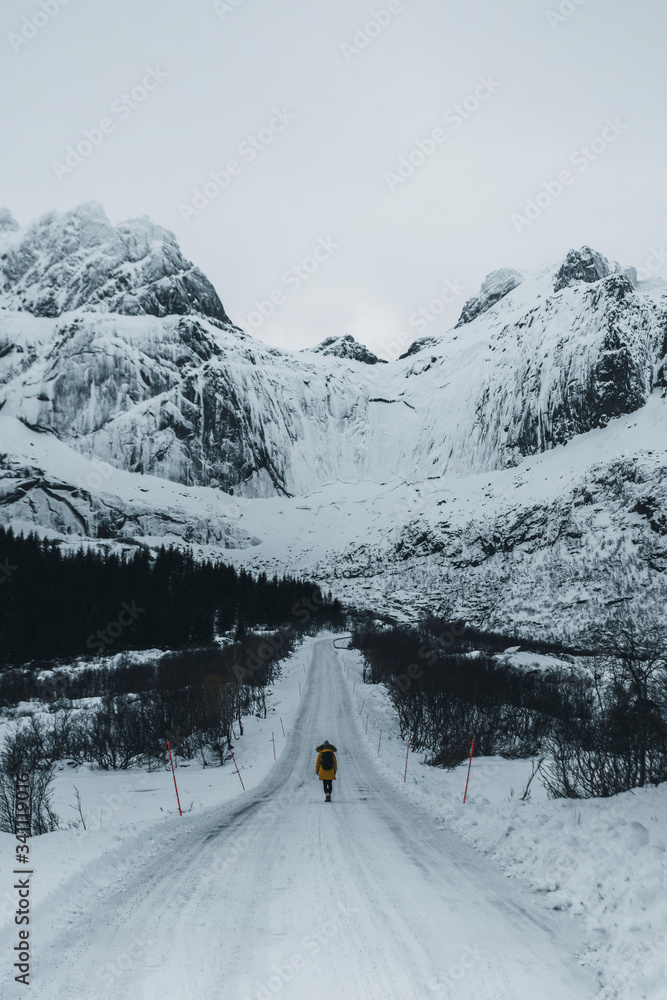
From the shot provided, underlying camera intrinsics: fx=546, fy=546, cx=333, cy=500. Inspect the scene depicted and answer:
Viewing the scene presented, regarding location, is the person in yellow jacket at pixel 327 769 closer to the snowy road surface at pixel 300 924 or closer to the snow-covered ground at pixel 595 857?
the snow-covered ground at pixel 595 857

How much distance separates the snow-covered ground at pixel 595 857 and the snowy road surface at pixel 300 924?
0.40 meters

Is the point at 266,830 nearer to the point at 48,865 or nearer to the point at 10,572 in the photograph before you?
the point at 48,865

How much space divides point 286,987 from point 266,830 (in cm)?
734

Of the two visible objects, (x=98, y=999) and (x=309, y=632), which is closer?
(x=98, y=999)

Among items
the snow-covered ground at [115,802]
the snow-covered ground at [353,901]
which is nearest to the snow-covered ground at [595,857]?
the snow-covered ground at [353,901]

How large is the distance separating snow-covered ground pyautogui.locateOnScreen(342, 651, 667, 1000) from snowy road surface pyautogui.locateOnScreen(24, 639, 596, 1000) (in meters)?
0.40

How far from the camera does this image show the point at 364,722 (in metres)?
32.2

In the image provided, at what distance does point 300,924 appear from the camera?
6.91 metres

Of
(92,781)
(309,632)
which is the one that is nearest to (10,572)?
(92,781)

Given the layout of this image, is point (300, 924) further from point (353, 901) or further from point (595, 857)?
point (595, 857)

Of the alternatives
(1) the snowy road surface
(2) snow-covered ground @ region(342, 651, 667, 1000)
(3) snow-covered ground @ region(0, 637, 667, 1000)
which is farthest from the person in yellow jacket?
(1) the snowy road surface

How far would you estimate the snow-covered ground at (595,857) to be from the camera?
6195 mm

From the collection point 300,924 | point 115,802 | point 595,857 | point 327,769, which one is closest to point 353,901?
point 300,924

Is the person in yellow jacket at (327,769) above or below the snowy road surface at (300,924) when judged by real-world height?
below
